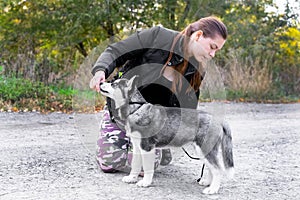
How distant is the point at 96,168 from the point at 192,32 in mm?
1490

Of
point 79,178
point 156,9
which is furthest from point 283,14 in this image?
point 79,178

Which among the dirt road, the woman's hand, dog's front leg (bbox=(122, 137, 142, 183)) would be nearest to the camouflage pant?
the dirt road

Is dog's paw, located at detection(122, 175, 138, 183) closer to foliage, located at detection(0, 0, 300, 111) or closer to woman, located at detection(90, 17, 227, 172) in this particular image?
woman, located at detection(90, 17, 227, 172)

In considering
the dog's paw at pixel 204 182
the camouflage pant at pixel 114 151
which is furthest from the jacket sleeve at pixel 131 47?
the dog's paw at pixel 204 182

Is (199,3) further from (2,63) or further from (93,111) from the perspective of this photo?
(93,111)

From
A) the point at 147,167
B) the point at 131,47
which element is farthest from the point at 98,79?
the point at 147,167

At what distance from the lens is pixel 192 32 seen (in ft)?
10.6

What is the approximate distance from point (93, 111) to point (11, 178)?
140 cm

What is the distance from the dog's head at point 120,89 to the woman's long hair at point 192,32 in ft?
1.27

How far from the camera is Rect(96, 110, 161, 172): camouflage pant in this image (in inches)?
145

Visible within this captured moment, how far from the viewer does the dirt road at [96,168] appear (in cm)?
320

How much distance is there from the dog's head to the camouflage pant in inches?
25.7

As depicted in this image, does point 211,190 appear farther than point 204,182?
No

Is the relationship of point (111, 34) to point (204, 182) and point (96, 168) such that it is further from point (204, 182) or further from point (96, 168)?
point (204, 182)
